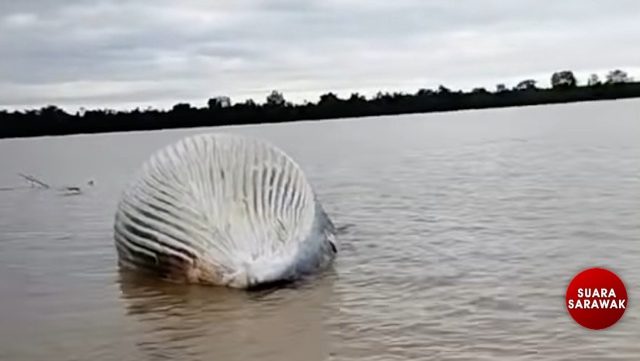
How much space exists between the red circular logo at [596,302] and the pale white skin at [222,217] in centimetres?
126

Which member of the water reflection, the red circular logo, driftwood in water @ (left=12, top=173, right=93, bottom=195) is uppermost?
the red circular logo

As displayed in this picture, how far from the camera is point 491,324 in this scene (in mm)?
2289

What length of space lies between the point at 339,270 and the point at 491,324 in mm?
899

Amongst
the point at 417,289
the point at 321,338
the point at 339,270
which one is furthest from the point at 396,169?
the point at 321,338

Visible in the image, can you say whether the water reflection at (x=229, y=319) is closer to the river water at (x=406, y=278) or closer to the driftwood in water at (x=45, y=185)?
the river water at (x=406, y=278)

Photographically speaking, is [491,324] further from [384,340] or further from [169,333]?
[169,333]

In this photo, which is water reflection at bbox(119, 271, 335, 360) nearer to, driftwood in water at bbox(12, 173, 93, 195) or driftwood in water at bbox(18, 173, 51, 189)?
driftwood in water at bbox(12, 173, 93, 195)

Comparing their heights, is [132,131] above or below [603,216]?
above

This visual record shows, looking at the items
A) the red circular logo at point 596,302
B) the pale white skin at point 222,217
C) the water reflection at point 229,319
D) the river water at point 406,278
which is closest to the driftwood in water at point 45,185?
the river water at point 406,278

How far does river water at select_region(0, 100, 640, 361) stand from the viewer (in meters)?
2.25

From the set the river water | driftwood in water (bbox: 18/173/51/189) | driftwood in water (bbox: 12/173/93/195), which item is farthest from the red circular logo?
driftwood in water (bbox: 18/173/51/189)

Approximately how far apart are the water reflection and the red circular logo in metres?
0.66

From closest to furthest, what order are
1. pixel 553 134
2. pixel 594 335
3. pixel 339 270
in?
1. pixel 594 335
2. pixel 339 270
3. pixel 553 134

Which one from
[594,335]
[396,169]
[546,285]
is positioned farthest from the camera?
[396,169]
